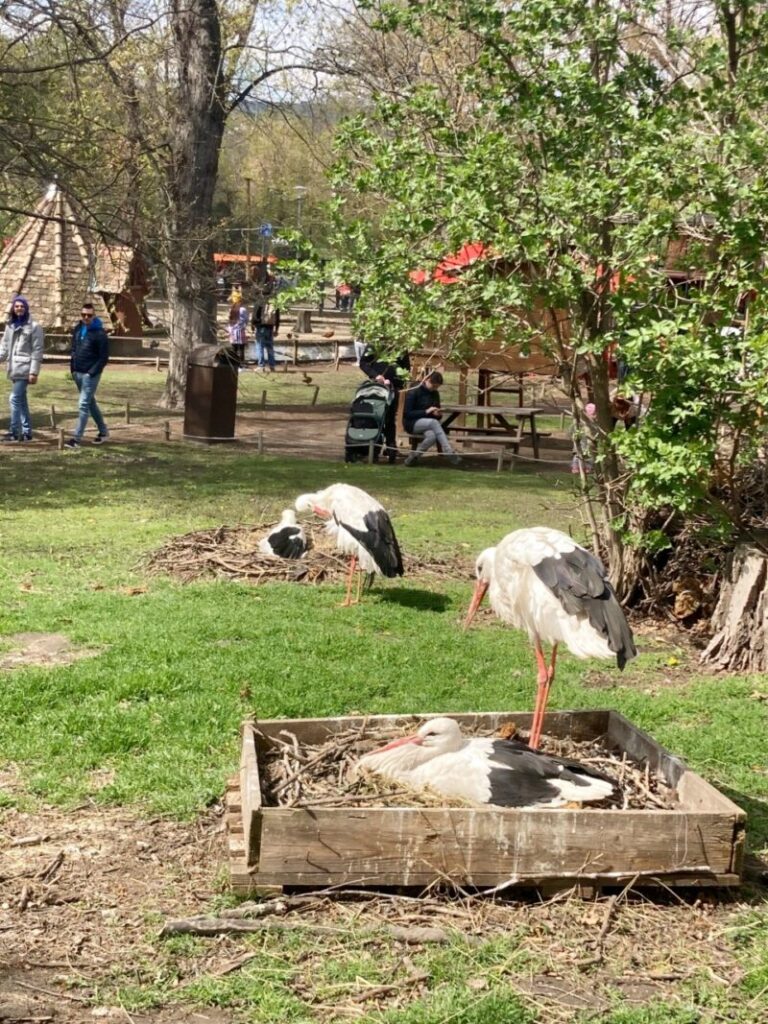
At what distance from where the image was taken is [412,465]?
20.3 meters

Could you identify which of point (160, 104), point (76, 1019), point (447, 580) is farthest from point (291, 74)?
point (76, 1019)

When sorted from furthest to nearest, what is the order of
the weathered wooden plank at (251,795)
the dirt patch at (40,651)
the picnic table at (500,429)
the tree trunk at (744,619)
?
the picnic table at (500,429) → the tree trunk at (744,619) → the dirt patch at (40,651) → the weathered wooden plank at (251,795)

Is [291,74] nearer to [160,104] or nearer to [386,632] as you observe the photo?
[160,104]

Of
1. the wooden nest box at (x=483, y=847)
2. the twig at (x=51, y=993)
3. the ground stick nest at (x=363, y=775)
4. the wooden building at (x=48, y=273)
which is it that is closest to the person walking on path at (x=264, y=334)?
the wooden building at (x=48, y=273)

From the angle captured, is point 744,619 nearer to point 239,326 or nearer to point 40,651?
point 40,651

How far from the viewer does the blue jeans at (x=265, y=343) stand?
35.2 meters

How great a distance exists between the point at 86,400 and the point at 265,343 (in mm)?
16267

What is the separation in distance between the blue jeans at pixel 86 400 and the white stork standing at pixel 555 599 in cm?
1382

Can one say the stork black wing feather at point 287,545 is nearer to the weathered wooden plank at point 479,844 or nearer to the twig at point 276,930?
the weathered wooden plank at point 479,844

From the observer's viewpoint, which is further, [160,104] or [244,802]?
[160,104]

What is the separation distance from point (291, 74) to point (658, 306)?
19.5 metres

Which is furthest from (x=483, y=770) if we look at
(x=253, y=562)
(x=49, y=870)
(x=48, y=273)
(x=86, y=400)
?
(x=48, y=273)

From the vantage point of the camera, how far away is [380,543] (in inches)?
417

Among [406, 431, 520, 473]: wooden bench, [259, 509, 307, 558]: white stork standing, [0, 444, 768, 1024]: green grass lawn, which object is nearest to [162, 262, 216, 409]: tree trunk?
[406, 431, 520, 473]: wooden bench
